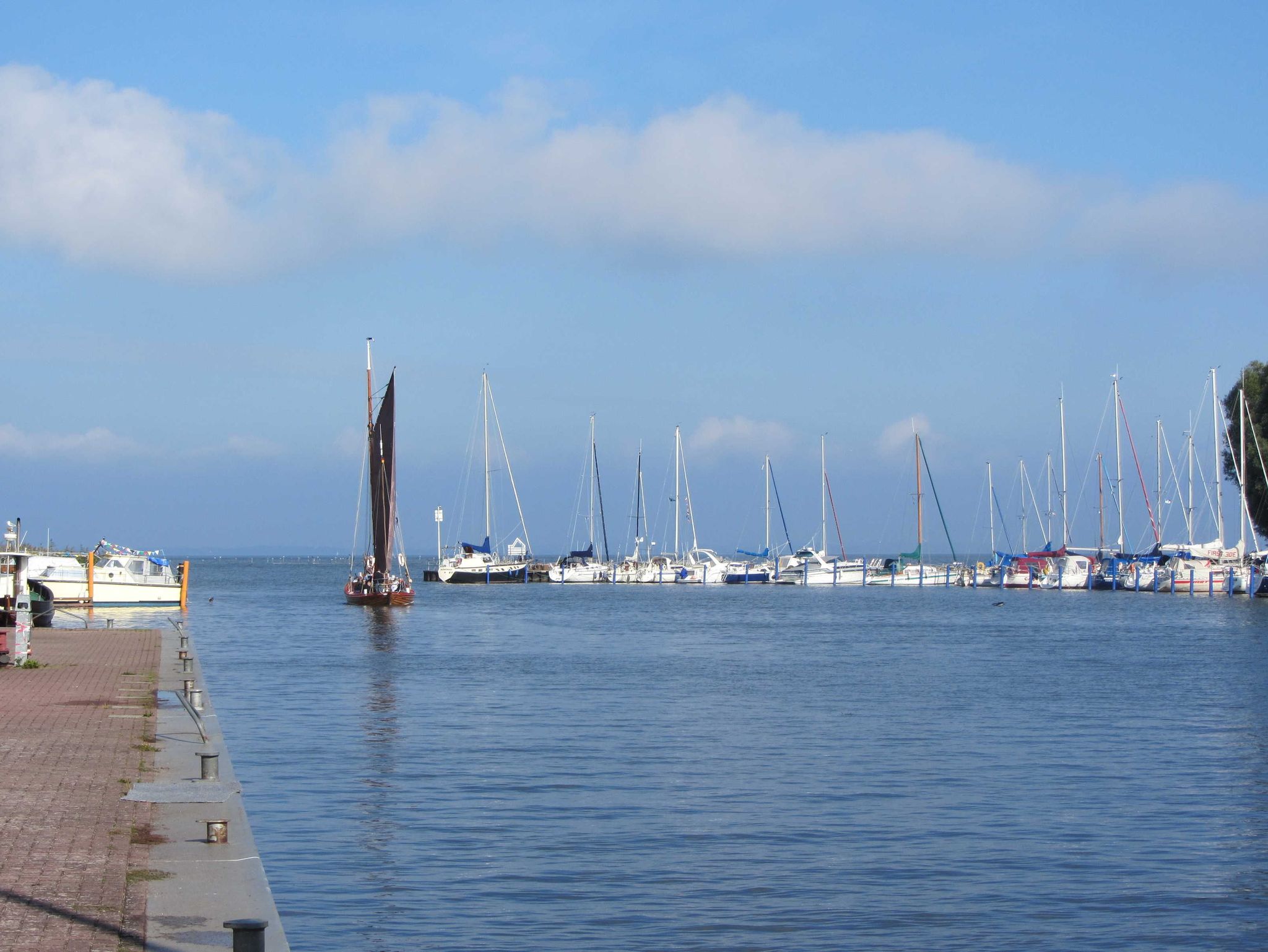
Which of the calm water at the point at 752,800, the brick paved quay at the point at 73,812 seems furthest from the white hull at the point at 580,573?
the brick paved quay at the point at 73,812

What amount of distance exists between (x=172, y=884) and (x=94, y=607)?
48371mm

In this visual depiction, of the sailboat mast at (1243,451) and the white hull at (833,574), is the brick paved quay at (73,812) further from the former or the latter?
the white hull at (833,574)

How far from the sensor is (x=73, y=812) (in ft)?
41.9

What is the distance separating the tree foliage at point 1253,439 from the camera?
285 feet

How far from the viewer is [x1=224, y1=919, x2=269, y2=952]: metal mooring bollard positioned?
7652 mm

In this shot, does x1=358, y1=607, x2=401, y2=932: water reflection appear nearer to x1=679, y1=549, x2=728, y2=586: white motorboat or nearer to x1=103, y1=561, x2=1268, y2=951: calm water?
x1=103, y1=561, x2=1268, y2=951: calm water

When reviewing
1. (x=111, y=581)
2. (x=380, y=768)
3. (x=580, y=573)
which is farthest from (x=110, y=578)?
(x=580, y=573)

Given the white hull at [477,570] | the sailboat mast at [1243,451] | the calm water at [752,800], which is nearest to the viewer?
the calm water at [752,800]

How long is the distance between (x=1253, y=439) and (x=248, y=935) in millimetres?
89775

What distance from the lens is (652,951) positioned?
11039 millimetres

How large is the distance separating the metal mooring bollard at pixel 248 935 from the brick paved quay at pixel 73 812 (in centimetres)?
148

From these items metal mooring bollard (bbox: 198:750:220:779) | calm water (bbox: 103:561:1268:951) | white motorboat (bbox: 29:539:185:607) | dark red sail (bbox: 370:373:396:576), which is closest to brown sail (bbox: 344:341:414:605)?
dark red sail (bbox: 370:373:396:576)

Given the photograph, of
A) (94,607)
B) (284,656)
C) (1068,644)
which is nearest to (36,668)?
(284,656)

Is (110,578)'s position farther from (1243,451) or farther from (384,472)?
(1243,451)
